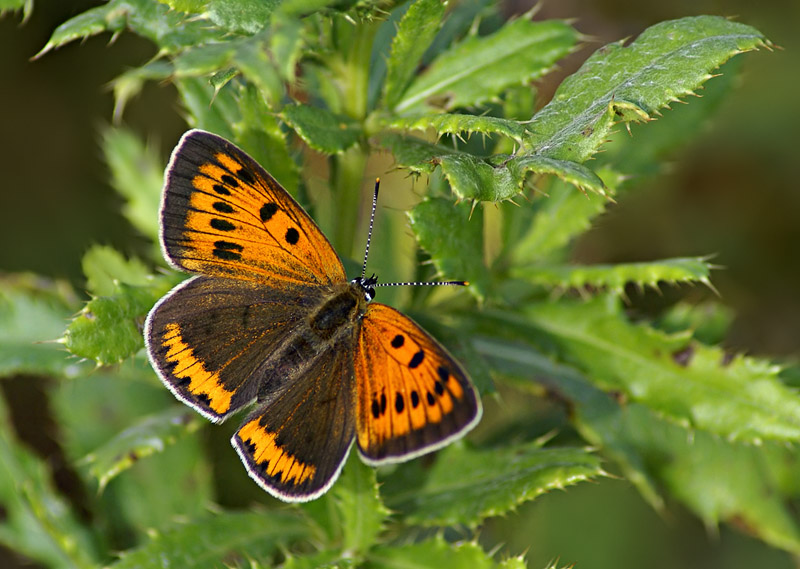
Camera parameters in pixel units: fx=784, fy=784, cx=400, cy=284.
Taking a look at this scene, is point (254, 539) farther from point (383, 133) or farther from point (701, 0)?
point (701, 0)

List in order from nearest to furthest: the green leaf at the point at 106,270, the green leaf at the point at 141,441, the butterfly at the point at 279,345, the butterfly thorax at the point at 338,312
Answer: the butterfly at the point at 279,345, the green leaf at the point at 141,441, the butterfly thorax at the point at 338,312, the green leaf at the point at 106,270

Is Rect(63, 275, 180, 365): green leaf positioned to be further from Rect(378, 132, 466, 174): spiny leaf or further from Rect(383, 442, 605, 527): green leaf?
Rect(383, 442, 605, 527): green leaf

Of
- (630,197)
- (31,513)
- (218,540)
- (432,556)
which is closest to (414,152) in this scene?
(432,556)

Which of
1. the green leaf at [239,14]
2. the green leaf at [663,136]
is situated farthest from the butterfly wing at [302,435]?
the green leaf at [663,136]

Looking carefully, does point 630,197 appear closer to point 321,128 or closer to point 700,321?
point 700,321

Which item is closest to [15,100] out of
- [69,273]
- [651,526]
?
[69,273]

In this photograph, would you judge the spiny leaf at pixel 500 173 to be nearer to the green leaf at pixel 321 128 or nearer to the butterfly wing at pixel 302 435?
the green leaf at pixel 321 128
